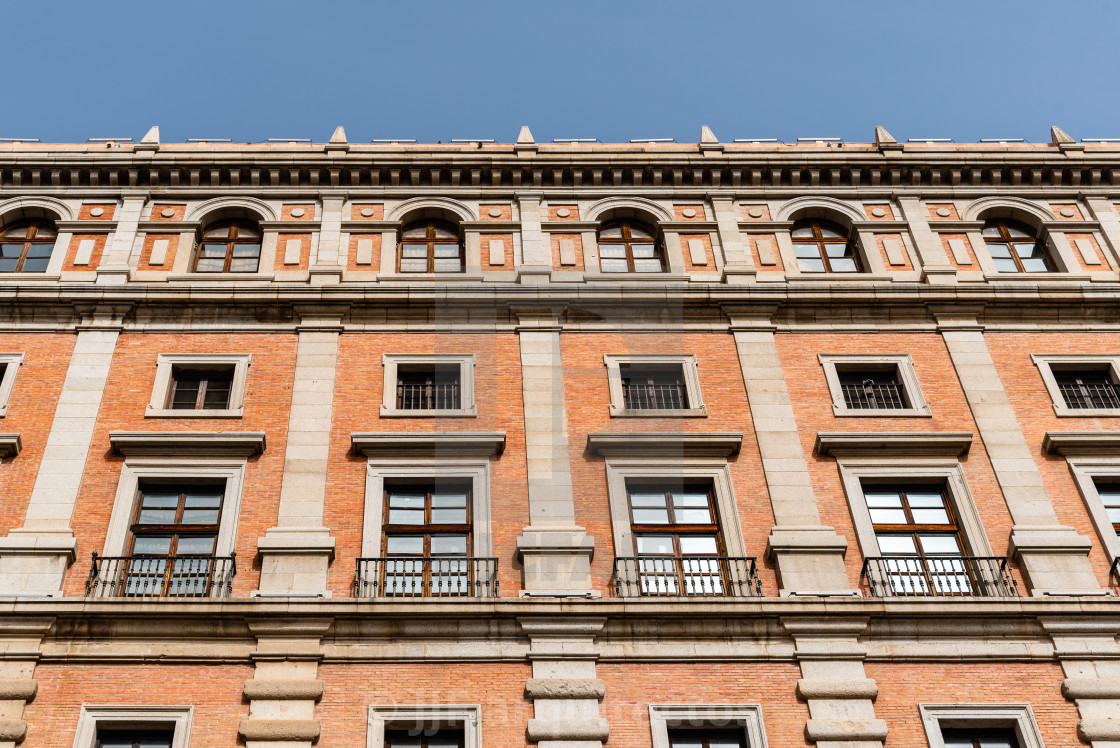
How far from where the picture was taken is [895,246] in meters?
29.9

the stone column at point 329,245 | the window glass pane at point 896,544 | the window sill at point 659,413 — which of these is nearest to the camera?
the window glass pane at point 896,544

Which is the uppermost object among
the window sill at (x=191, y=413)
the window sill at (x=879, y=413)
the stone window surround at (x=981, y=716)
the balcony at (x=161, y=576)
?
the window sill at (x=191, y=413)

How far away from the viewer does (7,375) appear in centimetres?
2553

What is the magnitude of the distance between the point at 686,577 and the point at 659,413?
4016 mm

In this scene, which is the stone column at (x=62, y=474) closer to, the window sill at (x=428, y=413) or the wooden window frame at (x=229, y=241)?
the wooden window frame at (x=229, y=241)

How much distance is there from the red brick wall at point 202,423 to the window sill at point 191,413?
0.28ft

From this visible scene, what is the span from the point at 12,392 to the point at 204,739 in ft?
30.8

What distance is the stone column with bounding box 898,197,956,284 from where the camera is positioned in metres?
28.8

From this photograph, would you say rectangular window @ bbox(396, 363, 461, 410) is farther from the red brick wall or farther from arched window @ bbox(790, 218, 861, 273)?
arched window @ bbox(790, 218, 861, 273)

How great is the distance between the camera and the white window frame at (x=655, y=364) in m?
25.1

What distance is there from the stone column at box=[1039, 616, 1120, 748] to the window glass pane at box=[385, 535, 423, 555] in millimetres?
10639

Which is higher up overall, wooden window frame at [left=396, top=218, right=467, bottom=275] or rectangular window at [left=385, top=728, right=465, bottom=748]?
wooden window frame at [left=396, top=218, right=467, bottom=275]

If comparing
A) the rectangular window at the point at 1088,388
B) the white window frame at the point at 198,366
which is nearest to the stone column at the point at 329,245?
the white window frame at the point at 198,366

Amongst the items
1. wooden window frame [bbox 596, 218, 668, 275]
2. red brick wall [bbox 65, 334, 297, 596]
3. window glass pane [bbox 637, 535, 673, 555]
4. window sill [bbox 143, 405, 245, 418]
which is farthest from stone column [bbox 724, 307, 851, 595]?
window sill [bbox 143, 405, 245, 418]
